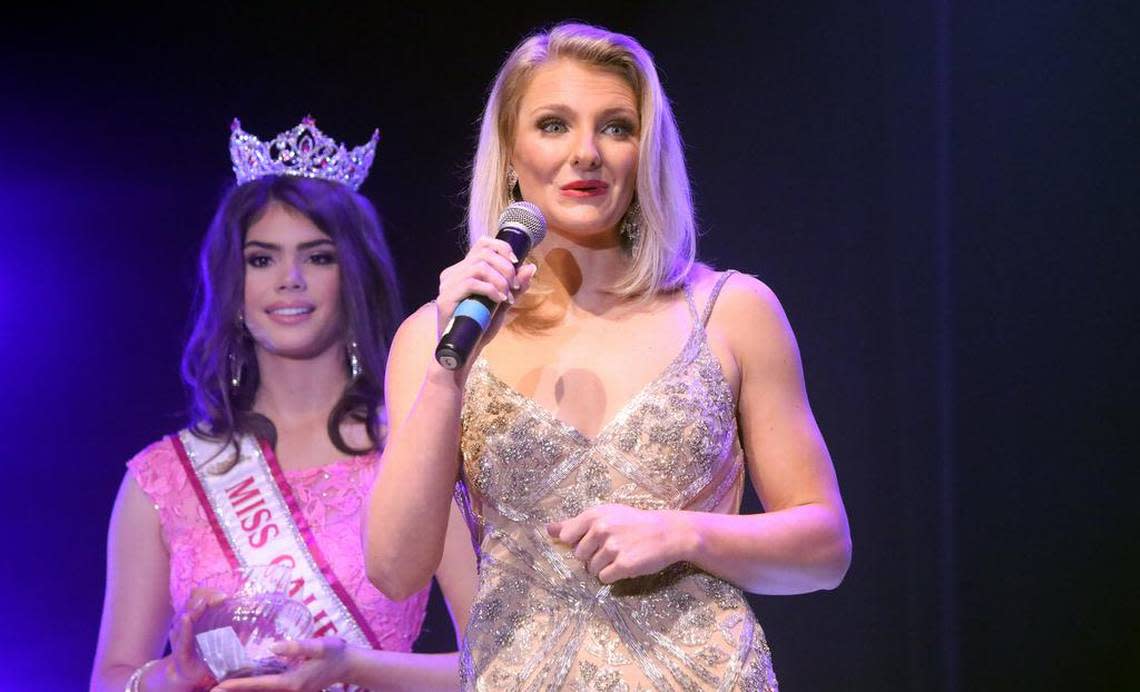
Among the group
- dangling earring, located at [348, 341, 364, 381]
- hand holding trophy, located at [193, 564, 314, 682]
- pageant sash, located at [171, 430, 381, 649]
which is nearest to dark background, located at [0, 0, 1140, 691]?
dangling earring, located at [348, 341, 364, 381]

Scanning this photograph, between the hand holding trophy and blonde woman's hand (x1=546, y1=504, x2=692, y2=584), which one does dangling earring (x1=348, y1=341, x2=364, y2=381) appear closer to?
the hand holding trophy

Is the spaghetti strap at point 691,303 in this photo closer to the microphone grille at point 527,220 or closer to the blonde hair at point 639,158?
the blonde hair at point 639,158

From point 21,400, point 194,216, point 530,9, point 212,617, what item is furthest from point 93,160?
point 212,617

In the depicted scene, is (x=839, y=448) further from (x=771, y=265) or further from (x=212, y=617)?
(x=212, y=617)

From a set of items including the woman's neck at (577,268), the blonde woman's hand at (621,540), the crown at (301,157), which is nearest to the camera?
the blonde woman's hand at (621,540)

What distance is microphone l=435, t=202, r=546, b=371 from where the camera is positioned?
155 cm

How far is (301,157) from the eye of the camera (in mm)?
3172

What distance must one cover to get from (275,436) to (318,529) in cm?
24

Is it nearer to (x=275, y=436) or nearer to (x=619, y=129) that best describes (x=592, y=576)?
(x=619, y=129)

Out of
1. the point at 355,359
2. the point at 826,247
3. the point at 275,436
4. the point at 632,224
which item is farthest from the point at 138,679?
the point at 826,247

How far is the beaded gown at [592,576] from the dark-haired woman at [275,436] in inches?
41.7

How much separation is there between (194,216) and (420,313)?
5.83 feet

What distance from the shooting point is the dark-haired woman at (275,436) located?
2914 millimetres

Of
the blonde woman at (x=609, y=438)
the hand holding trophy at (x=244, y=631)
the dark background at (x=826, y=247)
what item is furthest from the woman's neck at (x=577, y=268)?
the dark background at (x=826, y=247)
